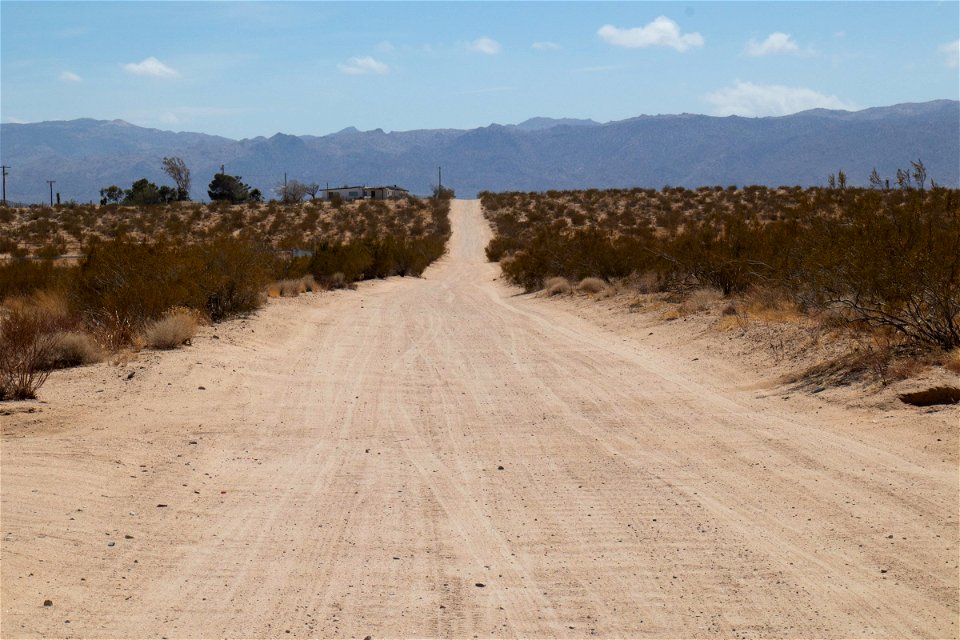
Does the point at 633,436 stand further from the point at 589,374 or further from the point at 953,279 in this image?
the point at 953,279

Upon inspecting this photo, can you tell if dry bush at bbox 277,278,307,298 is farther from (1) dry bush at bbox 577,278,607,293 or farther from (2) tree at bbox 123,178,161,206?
(2) tree at bbox 123,178,161,206

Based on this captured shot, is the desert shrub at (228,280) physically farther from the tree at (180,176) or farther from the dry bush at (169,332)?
the tree at (180,176)

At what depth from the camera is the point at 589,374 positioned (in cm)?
1512

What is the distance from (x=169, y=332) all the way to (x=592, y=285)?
15812mm

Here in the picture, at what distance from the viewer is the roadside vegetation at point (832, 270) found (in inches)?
513

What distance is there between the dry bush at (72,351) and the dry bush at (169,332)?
1.08 m

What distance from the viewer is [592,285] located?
29.0 meters

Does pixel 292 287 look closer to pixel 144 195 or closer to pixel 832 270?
pixel 832 270

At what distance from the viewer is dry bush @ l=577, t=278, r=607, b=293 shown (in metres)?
28.8

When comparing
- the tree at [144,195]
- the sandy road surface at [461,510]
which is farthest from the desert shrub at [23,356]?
the tree at [144,195]

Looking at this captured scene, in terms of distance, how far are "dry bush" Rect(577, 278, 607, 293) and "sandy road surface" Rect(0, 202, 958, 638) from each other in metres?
14.0

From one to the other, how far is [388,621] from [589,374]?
31.0 ft

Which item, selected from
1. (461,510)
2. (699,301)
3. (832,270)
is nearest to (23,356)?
(461,510)

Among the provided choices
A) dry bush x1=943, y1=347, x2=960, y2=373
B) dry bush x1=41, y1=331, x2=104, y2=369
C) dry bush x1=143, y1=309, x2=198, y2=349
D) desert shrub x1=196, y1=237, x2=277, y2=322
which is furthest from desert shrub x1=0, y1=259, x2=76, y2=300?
dry bush x1=943, y1=347, x2=960, y2=373
